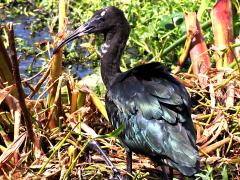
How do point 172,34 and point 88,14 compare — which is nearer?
point 172,34

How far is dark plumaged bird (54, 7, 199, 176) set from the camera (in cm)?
391

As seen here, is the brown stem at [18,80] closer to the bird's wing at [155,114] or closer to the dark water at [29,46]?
the bird's wing at [155,114]

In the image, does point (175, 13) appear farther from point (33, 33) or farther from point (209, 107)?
point (33, 33)

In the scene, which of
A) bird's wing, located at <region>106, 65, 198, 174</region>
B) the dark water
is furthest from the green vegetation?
bird's wing, located at <region>106, 65, 198, 174</region>

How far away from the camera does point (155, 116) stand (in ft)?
13.0

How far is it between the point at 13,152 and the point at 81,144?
44cm

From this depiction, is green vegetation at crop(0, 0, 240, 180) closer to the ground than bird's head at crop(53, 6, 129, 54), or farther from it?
closer to the ground

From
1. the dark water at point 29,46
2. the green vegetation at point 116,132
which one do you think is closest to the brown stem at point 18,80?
the green vegetation at point 116,132

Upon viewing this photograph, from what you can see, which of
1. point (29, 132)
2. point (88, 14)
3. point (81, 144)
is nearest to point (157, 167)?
point (81, 144)

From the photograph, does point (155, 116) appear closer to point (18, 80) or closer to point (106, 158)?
point (106, 158)

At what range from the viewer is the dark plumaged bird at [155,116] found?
3.91 metres

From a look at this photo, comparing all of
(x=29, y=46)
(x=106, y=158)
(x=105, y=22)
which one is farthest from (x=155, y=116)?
(x=29, y=46)

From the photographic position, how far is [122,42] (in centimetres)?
478

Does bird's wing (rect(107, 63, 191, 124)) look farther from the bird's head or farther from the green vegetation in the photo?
the bird's head
